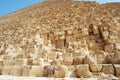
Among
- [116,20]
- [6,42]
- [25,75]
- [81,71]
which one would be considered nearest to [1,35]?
[6,42]

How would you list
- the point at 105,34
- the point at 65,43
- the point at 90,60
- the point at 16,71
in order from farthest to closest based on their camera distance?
1. the point at 65,43
2. the point at 105,34
3. the point at 16,71
4. the point at 90,60

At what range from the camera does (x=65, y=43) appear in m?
11.2

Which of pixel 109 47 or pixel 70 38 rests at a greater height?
pixel 70 38

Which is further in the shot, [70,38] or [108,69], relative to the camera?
[70,38]

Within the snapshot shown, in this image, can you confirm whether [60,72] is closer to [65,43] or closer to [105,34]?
[65,43]

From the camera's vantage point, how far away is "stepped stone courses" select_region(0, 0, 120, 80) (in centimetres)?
569

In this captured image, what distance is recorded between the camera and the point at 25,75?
6078 millimetres

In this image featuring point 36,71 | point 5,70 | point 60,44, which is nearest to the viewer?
point 36,71

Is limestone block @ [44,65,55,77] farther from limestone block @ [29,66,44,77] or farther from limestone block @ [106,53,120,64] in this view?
limestone block @ [106,53,120,64]

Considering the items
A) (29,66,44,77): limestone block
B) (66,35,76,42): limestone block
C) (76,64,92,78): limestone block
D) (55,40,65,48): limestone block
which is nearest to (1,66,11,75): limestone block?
(29,66,44,77): limestone block

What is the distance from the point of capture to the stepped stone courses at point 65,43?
18.7 ft

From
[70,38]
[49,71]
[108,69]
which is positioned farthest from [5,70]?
[70,38]

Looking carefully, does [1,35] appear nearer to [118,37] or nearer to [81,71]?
[118,37]

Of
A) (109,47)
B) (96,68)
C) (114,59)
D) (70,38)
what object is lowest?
(96,68)
